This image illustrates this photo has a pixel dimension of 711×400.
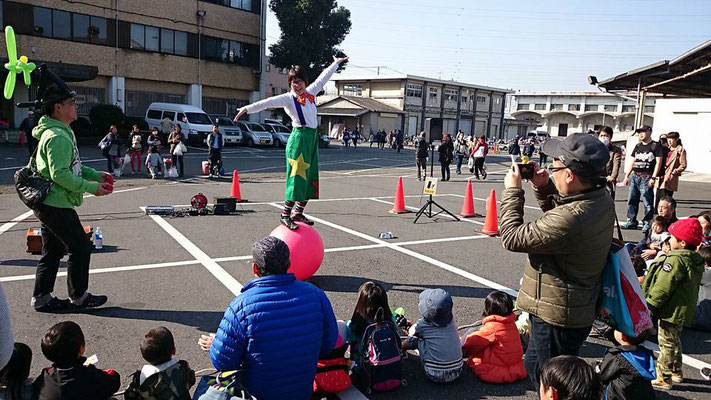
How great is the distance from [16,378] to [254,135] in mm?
31152

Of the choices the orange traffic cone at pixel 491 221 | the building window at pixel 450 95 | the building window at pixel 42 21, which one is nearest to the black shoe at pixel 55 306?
the orange traffic cone at pixel 491 221

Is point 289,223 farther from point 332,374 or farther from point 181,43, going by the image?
point 181,43

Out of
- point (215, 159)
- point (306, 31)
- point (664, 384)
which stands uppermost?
point (306, 31)

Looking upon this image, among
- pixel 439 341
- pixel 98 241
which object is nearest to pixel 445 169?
pixel 98 241

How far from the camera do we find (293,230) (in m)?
6.20

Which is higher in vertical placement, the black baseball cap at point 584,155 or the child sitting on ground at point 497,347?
the black baseball cap at point 584,155

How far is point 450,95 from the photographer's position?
6256 cm

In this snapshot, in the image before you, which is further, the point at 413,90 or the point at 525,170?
the point at 413,90

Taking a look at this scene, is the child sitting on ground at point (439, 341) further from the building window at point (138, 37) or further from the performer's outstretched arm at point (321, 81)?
the building window at point (138, 37)

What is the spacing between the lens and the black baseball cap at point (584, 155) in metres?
2.89

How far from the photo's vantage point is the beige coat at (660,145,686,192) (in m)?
10.5

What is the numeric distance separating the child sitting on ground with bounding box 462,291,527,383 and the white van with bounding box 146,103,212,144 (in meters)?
27.9

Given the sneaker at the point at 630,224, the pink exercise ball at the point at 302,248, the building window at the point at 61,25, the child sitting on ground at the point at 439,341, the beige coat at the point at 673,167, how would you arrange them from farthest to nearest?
1. the building window at the point at 61,25
2. the sneaker at the point at 630,224
3. the beige coat at the point at 673,167
4. the pink exercise ball at the point at 302,248
5. the child sitting on ground at the point at 439,341

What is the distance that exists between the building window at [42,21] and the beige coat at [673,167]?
32738 mm
